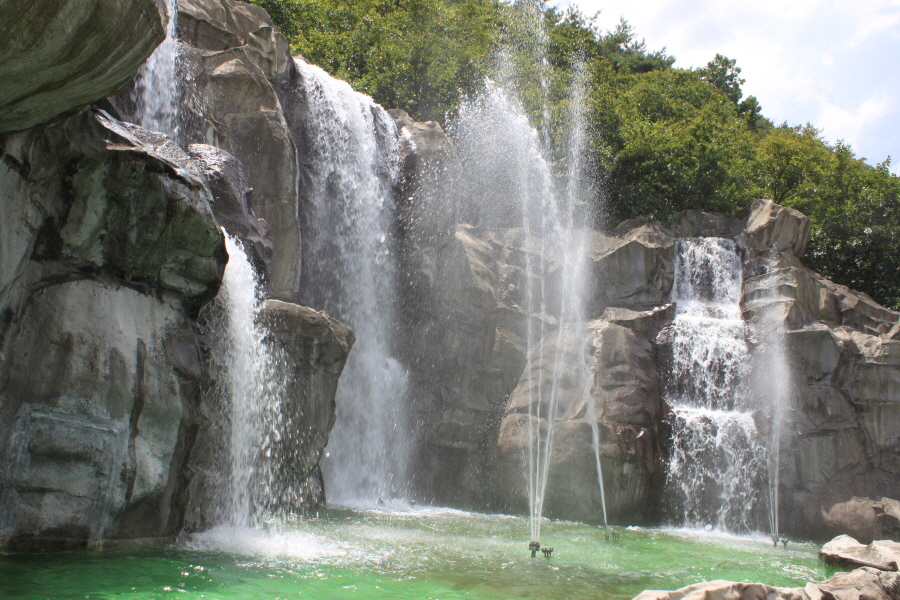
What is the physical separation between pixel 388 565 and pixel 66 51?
19.2 ft

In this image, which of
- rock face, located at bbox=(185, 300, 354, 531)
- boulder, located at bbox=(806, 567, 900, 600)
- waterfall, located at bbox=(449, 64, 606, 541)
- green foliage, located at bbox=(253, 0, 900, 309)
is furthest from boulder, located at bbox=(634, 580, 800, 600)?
green foliage, located at bbox=(253, 0, 900, 309)

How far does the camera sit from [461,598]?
647 cm

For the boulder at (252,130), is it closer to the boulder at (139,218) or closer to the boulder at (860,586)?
the boulder at (139,218)

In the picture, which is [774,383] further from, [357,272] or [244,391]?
[244,391]

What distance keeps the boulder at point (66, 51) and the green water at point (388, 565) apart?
4.06 metres

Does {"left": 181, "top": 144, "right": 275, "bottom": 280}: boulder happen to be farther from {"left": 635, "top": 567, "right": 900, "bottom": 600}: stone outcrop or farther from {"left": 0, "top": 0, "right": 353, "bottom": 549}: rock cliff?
{"left": 635, "top": 567, "right": 900, "bottom": 600}: stone outcrop

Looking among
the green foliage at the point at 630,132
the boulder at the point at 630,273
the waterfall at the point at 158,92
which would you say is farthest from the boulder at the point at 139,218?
the green foliage at the point at 630,132

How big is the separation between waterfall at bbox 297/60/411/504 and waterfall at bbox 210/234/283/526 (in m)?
3.42

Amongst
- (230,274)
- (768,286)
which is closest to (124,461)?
(230,274)

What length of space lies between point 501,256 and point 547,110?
8.08 meters

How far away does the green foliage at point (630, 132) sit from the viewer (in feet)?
72.3

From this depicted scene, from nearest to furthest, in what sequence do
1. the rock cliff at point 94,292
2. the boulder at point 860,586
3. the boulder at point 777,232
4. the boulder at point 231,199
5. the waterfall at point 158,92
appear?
1. the rock cliff at point 94,292
2. the boulder at point 860,586
3. the boulder at point 231,199
4. the waterfall at point 158,92
5. the boulder at point 777,232

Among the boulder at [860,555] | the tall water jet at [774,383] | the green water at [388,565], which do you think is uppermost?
the tall water jet at [774,383]

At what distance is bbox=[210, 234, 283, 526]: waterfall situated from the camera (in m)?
9.70
